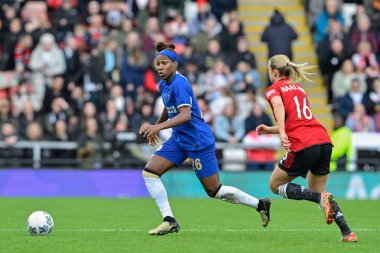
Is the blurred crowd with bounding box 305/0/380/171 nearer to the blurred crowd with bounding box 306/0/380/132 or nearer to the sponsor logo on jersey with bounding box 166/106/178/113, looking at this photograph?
the blurred crowd with bounding box 306/0/380/132

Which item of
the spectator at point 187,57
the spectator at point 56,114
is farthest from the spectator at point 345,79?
the spectator at point 56,114

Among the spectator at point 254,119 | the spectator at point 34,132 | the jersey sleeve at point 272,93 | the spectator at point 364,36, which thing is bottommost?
the spectator at point 34,132

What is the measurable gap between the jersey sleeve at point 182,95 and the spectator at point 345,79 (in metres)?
12.3

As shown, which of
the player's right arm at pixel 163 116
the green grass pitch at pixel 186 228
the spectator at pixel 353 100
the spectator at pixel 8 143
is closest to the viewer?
the green grass pitch at pixel 186 228

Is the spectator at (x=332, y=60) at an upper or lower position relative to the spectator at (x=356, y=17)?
lower

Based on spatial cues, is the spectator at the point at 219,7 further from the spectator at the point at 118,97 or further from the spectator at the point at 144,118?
the spectator at the point at 144,118

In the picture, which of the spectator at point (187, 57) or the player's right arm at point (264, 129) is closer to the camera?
the player's right arm at point (264, 129)

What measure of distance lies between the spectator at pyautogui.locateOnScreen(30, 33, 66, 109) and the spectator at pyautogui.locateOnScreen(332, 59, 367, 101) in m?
6.19

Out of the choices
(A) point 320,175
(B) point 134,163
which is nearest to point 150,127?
(A) point 320,175

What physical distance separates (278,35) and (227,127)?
10.8 feet

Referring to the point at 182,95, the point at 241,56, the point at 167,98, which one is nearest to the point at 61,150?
the point at 241,56

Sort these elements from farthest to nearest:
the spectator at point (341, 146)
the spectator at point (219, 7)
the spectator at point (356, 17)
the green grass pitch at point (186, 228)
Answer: the spectator at point (219, 7)
the spectator at point (356, 17)
the spectator at point (341, 146)
the green grass pitch at point (186, 228)

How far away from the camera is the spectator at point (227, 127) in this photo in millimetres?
22562

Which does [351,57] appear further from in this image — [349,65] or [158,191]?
[158,191]
